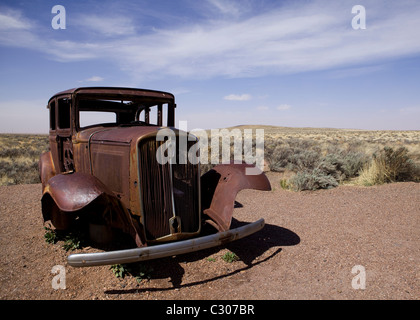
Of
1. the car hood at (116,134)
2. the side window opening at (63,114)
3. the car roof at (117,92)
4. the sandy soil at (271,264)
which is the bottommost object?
the sandy soil at (271,264)

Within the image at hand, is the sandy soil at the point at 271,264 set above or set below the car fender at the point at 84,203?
below

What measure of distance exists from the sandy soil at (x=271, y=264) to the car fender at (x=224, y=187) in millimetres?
633

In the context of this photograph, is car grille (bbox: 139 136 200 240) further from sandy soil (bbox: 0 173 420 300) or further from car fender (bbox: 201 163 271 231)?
sandy soil (bbox: 0 173 420 300)

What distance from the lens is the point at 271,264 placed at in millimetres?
4223

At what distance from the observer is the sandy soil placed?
3.46 metres

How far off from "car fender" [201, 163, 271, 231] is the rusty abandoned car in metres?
0.01

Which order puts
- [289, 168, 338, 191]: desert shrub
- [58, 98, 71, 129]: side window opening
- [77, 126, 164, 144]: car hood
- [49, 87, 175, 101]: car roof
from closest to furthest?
[77, 126, 164, 144]: car hood, [49, 87, 175, 101]: car roof, [58, 98, 71, 129]: side window opening, [289, 168, 338, 191]: desert shrub

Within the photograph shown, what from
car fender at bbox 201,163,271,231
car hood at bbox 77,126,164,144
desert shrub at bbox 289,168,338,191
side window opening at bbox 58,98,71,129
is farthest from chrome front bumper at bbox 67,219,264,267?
desert shrub at bbox 289,168,338,191

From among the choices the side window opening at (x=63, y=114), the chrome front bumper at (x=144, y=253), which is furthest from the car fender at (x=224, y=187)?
the side window opening at (x=63, y=114)

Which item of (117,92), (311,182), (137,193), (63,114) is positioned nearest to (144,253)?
(137,193)

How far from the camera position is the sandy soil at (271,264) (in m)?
3.46

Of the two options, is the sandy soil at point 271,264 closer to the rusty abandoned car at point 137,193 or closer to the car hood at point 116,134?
the rusty abandoned car at point 137,193

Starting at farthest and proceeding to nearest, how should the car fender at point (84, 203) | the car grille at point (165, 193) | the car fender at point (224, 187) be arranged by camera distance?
1. the car fender at point (224, 187)
2. the car grille at point (165, 193)
3. the car fender at point (84, 203)

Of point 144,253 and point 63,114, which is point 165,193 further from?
point 63,114
